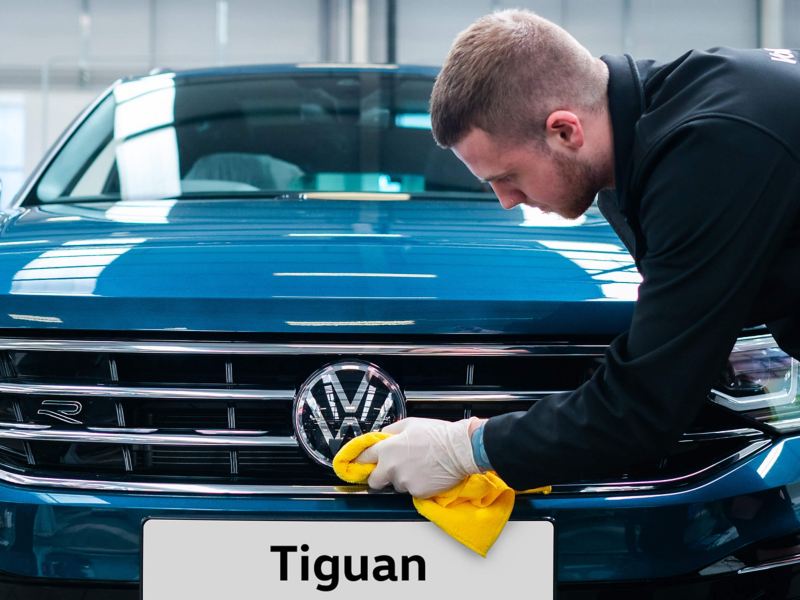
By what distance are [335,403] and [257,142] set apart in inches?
51.5

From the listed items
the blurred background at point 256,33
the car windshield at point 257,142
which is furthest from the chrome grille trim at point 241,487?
the blurred background at point 256,33

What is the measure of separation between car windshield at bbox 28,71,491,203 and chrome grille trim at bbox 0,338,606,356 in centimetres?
84

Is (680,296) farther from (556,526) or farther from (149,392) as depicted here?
(149,392)

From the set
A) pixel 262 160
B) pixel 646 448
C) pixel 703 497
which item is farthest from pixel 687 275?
pixel 262 160

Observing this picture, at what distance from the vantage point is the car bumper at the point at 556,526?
138 centimetres

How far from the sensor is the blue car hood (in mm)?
1395

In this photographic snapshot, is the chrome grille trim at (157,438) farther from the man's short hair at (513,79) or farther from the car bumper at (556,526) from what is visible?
the man's short hair at (513,79)

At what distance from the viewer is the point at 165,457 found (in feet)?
4.84

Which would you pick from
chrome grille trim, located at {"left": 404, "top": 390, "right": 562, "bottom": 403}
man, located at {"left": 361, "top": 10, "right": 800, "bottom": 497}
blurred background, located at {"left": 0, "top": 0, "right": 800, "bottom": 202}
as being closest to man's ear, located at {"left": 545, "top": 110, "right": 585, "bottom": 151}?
man, located at {"left": 361, "top": 10, "right": 800, "bottom": 497}

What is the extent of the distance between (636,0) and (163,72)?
35.0 ft

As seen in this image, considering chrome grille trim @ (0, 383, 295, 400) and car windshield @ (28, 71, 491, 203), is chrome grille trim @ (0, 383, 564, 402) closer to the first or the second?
chrome grille trim @ (0, 383, 295, 400)

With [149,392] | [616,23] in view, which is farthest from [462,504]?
[616,23]

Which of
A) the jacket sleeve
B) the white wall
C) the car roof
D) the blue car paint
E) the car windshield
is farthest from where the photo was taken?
the white wall

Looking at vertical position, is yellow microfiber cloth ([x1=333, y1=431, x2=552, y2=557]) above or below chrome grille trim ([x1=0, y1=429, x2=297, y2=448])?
below
